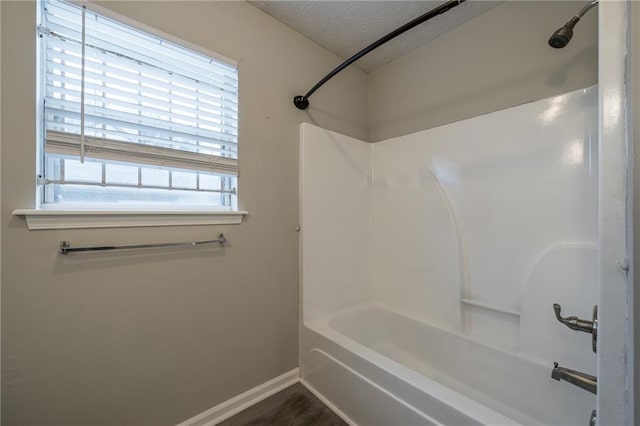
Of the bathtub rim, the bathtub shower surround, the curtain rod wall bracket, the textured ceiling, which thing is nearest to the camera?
the bathtub rim

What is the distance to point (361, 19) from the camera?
160 centimetres

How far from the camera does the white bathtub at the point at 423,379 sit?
1038mm

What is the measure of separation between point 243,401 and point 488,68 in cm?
259

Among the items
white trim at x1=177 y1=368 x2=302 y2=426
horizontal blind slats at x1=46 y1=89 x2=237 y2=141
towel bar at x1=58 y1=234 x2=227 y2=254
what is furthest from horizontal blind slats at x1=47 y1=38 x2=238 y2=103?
white trim at x1=177 y1=368 x2=302 y2=426

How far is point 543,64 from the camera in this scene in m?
1.33

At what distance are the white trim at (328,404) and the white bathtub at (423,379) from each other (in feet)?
0.05

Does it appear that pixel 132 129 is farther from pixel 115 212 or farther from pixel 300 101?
pixel 300 101

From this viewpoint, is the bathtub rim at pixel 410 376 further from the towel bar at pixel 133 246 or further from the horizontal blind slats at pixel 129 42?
the horizontal blind slats at pixel 129 42

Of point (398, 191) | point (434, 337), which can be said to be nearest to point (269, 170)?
point (398, 191)

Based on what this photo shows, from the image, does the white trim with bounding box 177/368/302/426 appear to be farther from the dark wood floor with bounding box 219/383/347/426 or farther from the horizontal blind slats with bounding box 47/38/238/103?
the horizontal blind slats with bounding box 47/38/238/103

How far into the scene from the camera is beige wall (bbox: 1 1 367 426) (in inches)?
35.7

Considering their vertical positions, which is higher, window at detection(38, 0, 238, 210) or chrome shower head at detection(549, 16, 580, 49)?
chrome shower head at detection(549, 16, 580, 49)

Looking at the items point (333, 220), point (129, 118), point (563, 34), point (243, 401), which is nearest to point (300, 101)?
point (333, 220)

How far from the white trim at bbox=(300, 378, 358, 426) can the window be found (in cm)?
130
